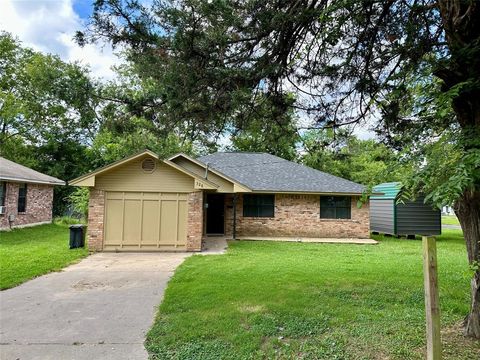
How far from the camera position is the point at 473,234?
4.20 meters

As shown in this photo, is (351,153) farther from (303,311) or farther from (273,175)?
(273,175)

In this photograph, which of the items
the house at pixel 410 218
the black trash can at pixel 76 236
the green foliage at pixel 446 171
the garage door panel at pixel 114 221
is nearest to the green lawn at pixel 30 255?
the black trash can at pixel 76 236

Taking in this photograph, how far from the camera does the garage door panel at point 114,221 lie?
1229cm

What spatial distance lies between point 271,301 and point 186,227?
273 inches

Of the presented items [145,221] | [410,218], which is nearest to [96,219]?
[145,221]

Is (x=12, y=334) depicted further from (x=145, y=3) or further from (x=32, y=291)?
(x=145, y=3)

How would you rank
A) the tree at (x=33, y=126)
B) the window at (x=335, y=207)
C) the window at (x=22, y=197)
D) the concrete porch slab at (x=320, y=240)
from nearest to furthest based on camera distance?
the concrete porch slab at (x=320, y=240)
the window at (x=335, y=207)
the window at (x=22, y=197)
the tree at (x=33, y=126)

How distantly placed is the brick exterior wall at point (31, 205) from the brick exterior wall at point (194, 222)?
32.9 feet

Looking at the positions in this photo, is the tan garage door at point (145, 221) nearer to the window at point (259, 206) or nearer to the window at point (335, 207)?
the window at point (259, 206)

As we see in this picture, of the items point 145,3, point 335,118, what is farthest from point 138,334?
point 335,118

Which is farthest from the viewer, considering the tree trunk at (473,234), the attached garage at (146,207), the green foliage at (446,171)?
the attached garage at (146,207)

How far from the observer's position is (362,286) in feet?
23.6

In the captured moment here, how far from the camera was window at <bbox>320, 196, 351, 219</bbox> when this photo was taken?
16906 mm

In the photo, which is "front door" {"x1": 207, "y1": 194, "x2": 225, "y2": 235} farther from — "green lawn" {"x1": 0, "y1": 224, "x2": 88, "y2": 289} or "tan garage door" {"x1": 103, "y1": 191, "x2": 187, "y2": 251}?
"green lawn" {"x1": 0, "y1": 224, "x2": 88, "y2": 289}
